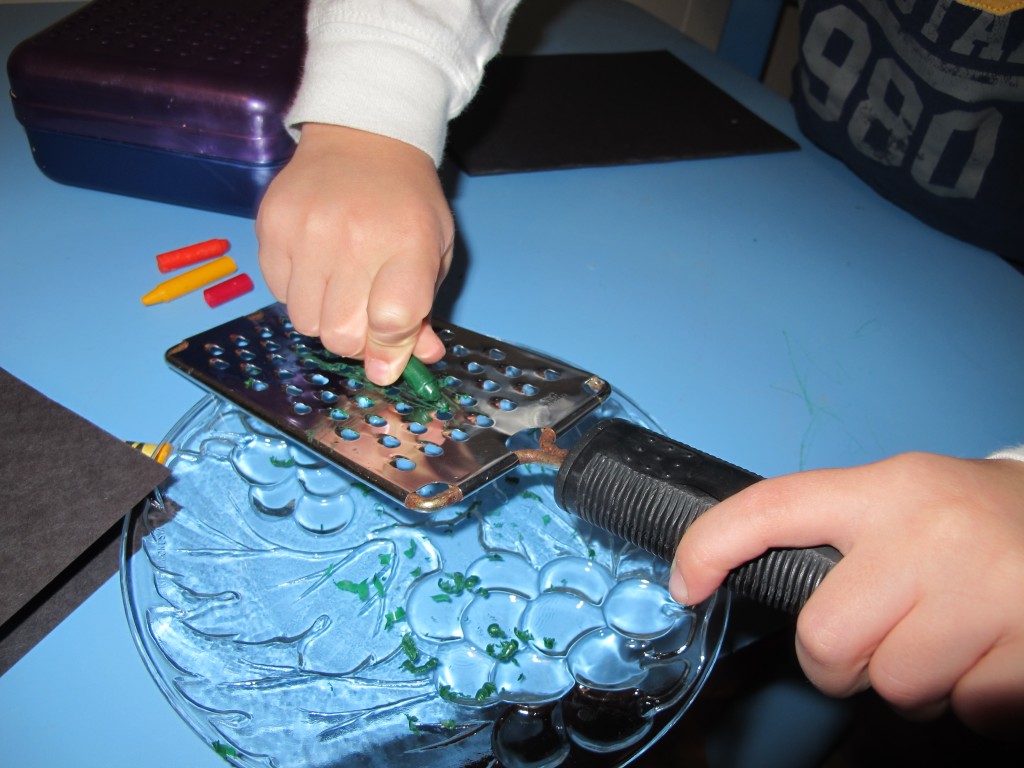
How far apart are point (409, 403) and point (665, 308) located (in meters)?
0.26

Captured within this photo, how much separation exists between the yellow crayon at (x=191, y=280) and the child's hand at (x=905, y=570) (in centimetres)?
39

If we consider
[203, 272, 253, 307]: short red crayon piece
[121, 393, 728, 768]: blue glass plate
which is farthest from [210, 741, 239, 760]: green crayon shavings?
[203, 272, 253, 307]: short red crayon piece

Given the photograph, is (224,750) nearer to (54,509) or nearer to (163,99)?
(54,509)

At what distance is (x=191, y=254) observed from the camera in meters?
0.56

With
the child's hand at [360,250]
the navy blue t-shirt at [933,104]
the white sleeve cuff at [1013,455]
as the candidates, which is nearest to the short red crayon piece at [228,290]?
the child's hand at [360,250]

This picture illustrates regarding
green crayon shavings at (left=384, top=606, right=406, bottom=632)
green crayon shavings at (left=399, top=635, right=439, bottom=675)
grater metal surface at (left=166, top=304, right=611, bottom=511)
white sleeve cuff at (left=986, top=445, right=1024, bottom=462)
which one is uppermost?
white sleeve cuff at (left=986, top=445, right=1024, bottom=462)

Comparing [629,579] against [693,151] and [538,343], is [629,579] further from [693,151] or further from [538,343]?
[693,151]

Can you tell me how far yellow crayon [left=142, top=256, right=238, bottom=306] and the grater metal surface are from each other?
13cm

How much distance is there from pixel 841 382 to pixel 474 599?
316mm

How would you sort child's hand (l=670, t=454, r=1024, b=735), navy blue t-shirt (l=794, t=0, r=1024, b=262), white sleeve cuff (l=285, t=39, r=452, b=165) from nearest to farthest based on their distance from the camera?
child's hand (l=670, t=454, r=1024, b=735) → white sleeve cuff (l=285, t=39, r=452, b=165) → navy blue t-shirt (l=794, t=0, r=1024, b=262)

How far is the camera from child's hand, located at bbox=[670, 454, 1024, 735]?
0.31 metres

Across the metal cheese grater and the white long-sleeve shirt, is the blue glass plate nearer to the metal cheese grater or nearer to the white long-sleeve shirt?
the metal cheese grater

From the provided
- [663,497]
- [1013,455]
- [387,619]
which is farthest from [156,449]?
[1013,455]

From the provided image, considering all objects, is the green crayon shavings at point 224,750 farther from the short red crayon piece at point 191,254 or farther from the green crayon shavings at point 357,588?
the short red crayon piece at point 191,254
